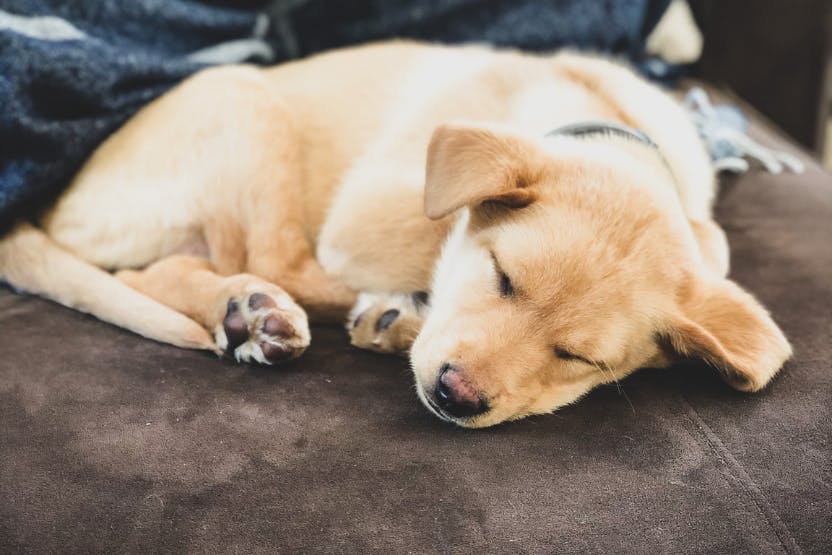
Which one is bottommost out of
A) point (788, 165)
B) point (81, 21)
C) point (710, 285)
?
point (788, 165)

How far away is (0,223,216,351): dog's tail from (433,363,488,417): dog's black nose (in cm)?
60

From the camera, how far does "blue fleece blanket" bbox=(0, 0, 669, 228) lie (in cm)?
181

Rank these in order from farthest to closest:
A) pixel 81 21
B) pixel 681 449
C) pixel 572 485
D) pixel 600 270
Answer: pixel 81 21 < pixel 600 270 < pixel 681 449 < pixel 572 485

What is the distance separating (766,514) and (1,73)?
199cm

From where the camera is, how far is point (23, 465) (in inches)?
47.8

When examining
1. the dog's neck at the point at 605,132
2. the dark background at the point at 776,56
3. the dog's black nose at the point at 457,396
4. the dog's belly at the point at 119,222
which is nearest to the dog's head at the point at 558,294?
the dog's black nose at the point at 457,396

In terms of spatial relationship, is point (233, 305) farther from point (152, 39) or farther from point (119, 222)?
point (152, 39)

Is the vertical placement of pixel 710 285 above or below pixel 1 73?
below

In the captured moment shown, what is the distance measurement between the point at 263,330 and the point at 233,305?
0.16m

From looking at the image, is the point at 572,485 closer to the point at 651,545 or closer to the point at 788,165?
the point at 651,545

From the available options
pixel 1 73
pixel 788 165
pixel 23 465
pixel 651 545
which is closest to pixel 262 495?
pixel 23 465

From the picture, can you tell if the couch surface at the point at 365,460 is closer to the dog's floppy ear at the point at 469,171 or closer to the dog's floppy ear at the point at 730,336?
the dog's floppy ear at the point at 730,336

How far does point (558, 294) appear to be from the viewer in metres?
1.43

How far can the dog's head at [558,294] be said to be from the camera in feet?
4.65
